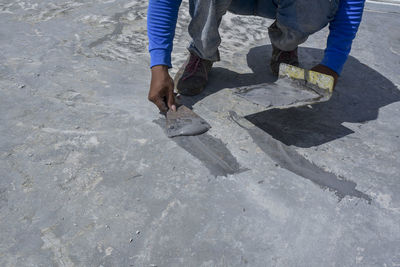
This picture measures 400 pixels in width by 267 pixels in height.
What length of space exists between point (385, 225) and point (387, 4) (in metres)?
2.48

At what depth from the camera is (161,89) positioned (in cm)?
142

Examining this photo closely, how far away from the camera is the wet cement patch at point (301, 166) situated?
1180 mm

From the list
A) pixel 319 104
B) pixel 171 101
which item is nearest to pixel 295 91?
pixel 319 104

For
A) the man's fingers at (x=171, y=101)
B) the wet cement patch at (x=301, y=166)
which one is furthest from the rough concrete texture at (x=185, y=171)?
the man's fingers at (x=171, y=101)

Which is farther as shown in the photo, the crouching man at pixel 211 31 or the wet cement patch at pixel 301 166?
the crouching man at pixel 211 31

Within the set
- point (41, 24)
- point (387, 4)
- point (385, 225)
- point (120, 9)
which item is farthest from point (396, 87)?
point (41, 24)

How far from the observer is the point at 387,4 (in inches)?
116

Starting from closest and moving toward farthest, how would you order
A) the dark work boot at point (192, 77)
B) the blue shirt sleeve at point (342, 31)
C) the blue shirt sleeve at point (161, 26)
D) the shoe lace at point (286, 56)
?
the blue shirt sleeve at point (161, 26) → the blue shirt sleeve at point (342, 31) → the dark work boot at point (192, 77) → the shoe lace at point (286, 56)

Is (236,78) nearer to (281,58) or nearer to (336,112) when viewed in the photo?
(281,58)

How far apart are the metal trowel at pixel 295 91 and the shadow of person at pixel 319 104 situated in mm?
139

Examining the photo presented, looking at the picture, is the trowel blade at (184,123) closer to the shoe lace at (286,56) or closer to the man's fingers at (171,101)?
the man's fingers at (171,101)

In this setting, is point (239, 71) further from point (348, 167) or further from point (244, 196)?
point (244, 196)

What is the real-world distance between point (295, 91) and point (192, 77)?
49 cm

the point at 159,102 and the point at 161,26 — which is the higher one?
the point at 161,26
